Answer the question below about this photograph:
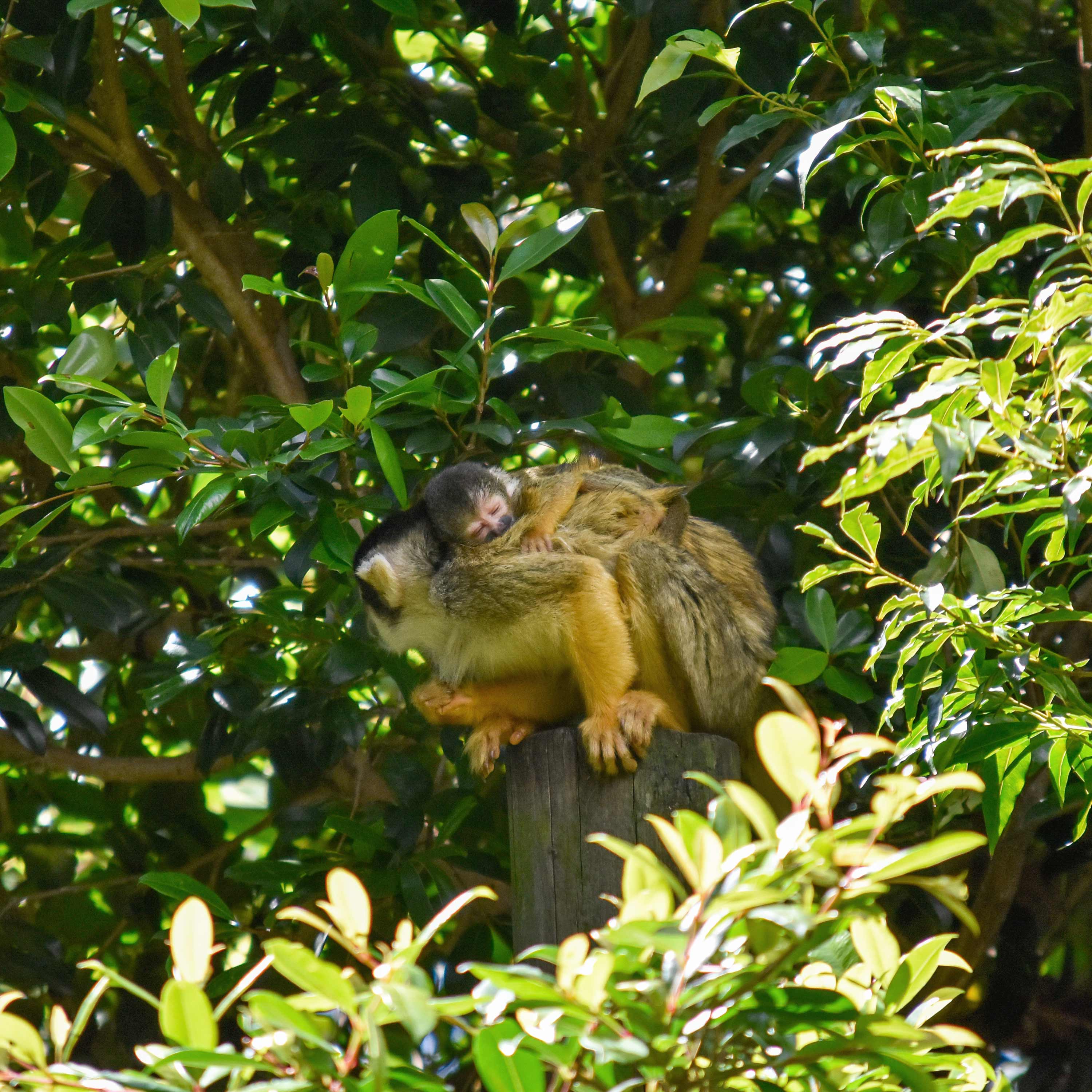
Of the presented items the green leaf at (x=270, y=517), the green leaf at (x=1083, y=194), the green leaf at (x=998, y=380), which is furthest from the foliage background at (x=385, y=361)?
the green leaf at (x=998, y=380)

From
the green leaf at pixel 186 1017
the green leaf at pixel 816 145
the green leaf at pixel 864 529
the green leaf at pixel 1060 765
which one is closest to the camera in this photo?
the green leaf at pixel 186 1017

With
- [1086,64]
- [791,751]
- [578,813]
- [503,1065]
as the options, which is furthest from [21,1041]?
[1086,64]

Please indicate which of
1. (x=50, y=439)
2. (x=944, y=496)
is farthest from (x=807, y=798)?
(x=50, y=439)

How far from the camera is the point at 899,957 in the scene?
1.98 meters

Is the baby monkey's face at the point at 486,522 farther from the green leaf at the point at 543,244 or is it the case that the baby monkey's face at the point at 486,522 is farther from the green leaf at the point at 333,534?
the green leaf at the point at 543,244

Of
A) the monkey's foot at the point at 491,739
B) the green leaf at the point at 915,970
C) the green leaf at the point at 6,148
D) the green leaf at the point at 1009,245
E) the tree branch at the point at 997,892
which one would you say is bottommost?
the tree branch at the point at 997,892

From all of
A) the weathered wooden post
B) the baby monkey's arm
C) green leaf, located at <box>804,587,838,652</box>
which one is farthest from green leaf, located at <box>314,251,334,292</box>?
green leaf, located at <box>804,587,838,652</box>

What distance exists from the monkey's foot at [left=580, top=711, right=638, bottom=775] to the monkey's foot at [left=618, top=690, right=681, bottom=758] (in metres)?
0.01

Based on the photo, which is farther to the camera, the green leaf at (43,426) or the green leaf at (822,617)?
the green leaf at (822,617)

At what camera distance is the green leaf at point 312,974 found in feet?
5.02

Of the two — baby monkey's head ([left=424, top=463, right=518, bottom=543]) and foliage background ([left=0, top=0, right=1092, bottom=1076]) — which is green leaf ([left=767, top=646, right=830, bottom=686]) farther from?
baby monkey's head ([left=424, top=463, right=518, bottom=543])

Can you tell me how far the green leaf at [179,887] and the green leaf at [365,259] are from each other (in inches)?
56.1

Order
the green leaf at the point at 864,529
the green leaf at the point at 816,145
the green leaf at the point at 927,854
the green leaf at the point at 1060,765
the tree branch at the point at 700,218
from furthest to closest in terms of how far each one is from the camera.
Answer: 1. the tree branch at the point at 700,218
2. the green leaf at the point at 816,145
3. the green leaf at the point at 1060,765
4. the green leaf at the point at 864,529
5. the green leaf at the point at 927,854

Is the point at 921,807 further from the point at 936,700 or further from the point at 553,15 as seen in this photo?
the point at 553,15
